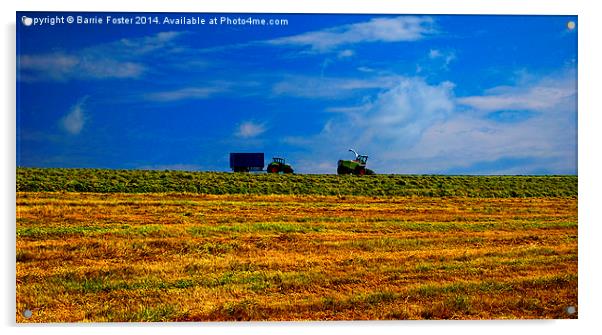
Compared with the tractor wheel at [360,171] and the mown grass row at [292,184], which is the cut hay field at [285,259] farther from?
the tractor wheel at [360,171]

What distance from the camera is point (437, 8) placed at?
755 cm

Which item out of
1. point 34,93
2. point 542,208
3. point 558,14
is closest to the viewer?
point 34,93

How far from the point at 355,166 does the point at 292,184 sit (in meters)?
1.10

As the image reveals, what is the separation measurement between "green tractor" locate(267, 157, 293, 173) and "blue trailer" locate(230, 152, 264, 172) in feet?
0.35

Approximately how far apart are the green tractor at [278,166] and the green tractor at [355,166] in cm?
59

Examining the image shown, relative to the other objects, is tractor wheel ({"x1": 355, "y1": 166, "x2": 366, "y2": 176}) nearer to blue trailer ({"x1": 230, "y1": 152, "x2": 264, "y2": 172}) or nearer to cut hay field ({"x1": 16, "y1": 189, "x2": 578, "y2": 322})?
cut hay field ({"x1": 16, "y1": 189, "x2": 578, "y2": 322})

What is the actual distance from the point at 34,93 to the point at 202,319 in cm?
300

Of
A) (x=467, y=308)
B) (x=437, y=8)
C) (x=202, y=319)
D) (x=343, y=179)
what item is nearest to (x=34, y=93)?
(x=202, y=319)

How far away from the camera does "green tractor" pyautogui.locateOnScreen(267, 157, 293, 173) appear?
7.72 m

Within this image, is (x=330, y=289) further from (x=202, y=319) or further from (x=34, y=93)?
(x=34, y=93)

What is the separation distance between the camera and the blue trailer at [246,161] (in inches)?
301

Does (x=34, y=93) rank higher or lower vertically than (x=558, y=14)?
lower

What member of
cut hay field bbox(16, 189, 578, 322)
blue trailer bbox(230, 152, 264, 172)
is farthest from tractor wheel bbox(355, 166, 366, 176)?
blue trailer bbox(230, 152, 264, 172)

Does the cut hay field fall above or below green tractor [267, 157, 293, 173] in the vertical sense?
below
